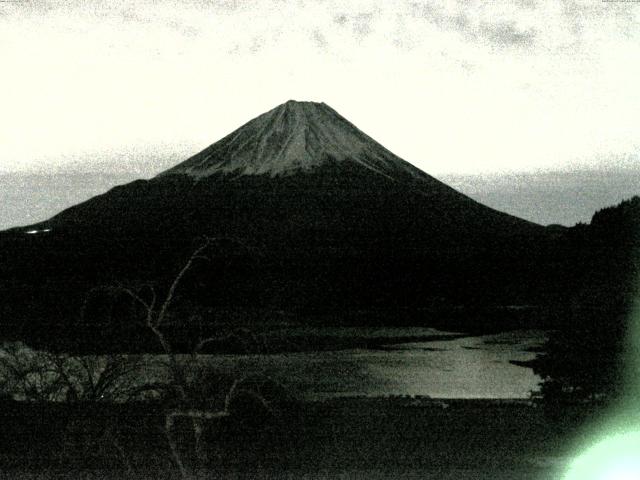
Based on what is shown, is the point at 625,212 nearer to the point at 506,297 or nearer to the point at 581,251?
the point at 581,251

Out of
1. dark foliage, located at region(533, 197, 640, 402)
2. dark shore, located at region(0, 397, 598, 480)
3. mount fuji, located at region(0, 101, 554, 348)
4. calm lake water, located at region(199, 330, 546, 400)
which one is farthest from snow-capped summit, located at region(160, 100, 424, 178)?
dark foliage, located at region(533, 197, 640, 402)

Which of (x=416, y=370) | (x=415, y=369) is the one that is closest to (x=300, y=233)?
(x=415, y=369)

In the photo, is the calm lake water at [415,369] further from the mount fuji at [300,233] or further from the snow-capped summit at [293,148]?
the snow-capped summit at [293,148]

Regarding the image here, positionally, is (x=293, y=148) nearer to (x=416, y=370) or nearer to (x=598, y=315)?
(x=416, y=370)

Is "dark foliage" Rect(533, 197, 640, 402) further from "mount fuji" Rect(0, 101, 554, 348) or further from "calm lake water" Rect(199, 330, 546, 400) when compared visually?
"mount fuji" Rect(0, 101, 554, 348)

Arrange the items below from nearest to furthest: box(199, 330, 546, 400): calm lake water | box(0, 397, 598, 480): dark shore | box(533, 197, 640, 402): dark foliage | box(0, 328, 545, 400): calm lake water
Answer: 1. box(0, 397, 598, 480): dark shore
2. box(533, 197, 640, 402): dark foliage
3. box(0, 328, 545, 400): calm lake water
4. box(199, 330, 546, 400): calm lake water

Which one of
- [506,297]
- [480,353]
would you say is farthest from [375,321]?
[480,353]

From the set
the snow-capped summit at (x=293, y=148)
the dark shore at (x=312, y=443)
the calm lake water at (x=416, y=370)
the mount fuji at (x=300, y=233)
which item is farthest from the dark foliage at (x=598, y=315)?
the snow-capped summit at (x=293, y=148)
